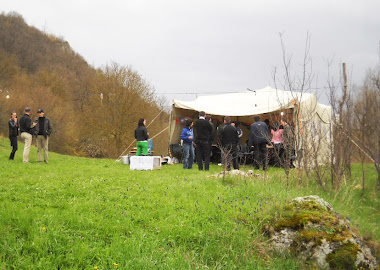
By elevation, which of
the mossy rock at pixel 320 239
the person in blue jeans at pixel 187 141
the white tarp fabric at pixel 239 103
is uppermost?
the white tarp fabric at pixel 239 103

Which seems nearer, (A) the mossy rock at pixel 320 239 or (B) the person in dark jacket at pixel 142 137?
(A) the mossy rock at pixel 320 239

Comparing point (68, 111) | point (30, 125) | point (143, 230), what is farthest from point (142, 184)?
point (68, 111)

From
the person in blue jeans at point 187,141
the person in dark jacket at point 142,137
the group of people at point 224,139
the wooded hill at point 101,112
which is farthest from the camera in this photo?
the wooded hill at point 101,112

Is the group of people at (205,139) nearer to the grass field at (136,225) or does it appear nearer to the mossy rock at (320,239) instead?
the grass field at (136,225)

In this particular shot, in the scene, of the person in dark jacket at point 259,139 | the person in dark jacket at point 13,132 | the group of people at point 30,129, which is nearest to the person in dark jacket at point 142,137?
the group of people at point 30,129

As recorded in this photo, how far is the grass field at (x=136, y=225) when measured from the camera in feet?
11.2

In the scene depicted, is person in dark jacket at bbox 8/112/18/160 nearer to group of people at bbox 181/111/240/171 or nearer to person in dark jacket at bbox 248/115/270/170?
group of people at bbox 181/111/240/171

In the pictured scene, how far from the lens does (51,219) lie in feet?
13.2

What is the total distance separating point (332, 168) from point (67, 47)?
→ 84.5 meters

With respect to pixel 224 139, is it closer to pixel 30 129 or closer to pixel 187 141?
pixel 187 141

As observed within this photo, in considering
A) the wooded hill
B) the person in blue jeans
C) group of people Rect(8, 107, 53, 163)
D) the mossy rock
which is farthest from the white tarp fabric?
the mossy rock

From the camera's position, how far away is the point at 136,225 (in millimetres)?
4324

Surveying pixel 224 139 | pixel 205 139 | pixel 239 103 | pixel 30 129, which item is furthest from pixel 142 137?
pixel 239 103

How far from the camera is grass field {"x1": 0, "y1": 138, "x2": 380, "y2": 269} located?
3406mm
